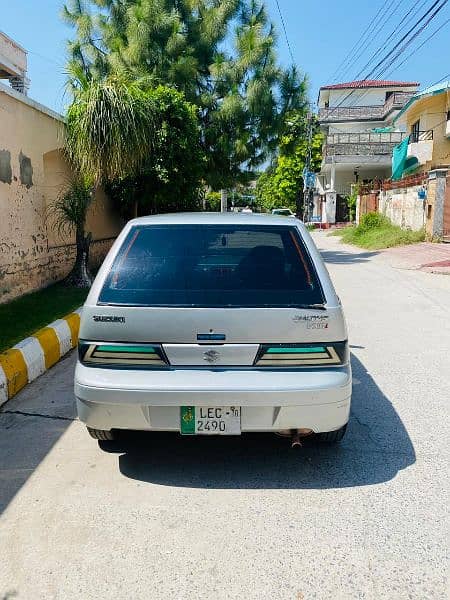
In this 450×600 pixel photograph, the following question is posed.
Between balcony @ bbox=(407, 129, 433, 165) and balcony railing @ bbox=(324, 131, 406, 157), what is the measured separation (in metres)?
7.62

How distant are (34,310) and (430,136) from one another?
26356mm

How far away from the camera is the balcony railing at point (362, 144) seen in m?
35.9

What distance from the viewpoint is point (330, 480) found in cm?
314

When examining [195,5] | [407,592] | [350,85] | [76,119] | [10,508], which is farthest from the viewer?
[350,85]

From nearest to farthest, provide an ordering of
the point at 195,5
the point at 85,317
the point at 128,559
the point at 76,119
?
the point at 128,559 < the point at 85,317 < the point at 76,119 < the point at 195,5

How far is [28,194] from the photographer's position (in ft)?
28.9

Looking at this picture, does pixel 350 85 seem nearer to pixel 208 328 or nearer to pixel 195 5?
pixel 195 5

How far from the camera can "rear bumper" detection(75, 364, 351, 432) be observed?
9.55ft

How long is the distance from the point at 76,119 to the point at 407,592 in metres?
8.93

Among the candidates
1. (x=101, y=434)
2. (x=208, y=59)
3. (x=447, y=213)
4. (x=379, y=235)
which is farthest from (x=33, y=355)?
(x=379, y=235)

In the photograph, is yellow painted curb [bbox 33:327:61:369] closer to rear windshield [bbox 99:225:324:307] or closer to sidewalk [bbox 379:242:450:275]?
rear windshield [bbox 99:225:324:307]

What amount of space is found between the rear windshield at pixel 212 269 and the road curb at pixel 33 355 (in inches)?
74.1

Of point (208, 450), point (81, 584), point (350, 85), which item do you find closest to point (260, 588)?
point (81, 584)

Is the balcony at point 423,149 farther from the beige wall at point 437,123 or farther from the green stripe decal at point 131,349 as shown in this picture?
the green stripe decal at point 131,349
